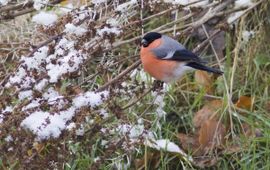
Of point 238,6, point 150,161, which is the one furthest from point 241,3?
point 150,161

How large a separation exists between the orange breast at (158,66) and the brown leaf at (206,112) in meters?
0.47

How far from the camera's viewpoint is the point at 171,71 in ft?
8.07

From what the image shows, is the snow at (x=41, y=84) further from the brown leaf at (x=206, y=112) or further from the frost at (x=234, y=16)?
the frost at (x=234, y=16)

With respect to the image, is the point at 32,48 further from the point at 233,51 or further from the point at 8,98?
the point at 233,51

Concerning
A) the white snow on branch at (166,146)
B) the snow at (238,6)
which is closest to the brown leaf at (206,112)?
the white snow on branch at (166,146)

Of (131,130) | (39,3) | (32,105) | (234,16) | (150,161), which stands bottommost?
(150,161)

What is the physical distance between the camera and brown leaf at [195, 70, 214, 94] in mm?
3105

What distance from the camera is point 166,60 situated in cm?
247

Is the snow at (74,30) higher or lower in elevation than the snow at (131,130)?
higher

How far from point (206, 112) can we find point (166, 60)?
523 mm

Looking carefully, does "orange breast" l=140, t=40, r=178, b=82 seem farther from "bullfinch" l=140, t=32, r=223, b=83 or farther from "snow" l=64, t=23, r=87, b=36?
"snow" l=64, t=23, r=87, b=36

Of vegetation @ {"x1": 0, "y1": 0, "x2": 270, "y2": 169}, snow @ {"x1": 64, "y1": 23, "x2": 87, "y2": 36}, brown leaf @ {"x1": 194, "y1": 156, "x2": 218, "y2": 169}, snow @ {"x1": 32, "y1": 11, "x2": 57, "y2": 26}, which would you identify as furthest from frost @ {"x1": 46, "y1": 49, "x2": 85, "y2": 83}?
brown leaf @ {"x1": 194, "y1": 156, "x2": 218, "y2": 169}

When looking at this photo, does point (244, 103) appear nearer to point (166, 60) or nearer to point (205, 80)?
point (205, 80)

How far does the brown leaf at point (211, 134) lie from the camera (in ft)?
8.99
